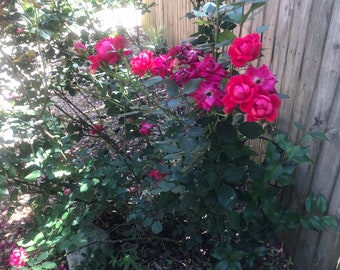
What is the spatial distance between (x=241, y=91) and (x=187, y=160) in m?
0.56

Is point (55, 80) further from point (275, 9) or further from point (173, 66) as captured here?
point (275, 9)

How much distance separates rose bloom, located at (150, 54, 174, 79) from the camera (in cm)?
128

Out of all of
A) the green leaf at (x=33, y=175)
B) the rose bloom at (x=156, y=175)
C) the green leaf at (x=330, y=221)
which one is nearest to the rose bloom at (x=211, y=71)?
the rose bloom at (x=156, y=175)

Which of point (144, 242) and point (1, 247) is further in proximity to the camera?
point (1, 247)

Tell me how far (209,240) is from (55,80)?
4.79 feet

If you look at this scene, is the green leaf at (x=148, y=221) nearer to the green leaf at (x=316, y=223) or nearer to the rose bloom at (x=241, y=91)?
the green leaf at (x=316, y=223)

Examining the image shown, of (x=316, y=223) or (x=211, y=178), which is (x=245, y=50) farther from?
(x=316, y=223)

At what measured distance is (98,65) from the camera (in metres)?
1.29

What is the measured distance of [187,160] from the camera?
4.61 feet

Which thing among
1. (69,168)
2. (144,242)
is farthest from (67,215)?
(144,242)

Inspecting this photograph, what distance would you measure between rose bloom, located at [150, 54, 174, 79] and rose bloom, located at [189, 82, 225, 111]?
0.76 ft

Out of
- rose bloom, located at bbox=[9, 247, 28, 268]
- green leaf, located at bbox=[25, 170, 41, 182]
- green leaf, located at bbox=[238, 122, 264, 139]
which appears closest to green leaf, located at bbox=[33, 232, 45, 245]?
rose bloom, located at bbox=[9, 247, 28, 268]

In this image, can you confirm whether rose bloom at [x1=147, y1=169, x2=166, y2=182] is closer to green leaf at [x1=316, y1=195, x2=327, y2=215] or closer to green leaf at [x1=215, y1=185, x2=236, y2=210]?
green leaf at [x1=215, y1=185, x2=236, y2=210]

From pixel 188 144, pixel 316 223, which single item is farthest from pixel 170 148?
pixel 316 223
